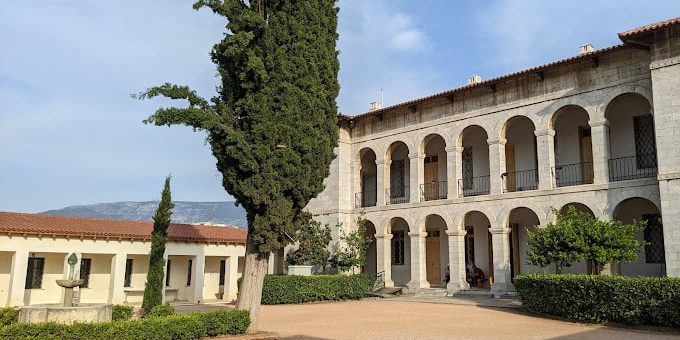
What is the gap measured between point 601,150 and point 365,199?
1208cm

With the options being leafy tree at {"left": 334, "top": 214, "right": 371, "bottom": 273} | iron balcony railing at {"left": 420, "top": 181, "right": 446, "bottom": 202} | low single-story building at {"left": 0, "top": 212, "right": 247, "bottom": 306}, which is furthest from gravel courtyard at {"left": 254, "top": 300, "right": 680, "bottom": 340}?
low single-story building at {"left": 0, "top": 212, "right": 247, "bottom": 306}

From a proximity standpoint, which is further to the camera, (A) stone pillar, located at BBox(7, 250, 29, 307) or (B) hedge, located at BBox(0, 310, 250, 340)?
(A) stone pillar, located at BBox(7, 250, 29, 307)

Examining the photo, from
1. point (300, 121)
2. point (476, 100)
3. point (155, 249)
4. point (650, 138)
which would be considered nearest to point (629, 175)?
point (650, 138)

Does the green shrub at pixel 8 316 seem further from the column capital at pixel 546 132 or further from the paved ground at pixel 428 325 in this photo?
the column capital at pixel 546 132

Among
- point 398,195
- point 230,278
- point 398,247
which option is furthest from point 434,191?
point 230,278

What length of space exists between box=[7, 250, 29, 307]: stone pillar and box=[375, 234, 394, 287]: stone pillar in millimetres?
14324

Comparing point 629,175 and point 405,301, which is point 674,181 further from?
point 405,301

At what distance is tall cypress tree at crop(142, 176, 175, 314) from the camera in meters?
18.5

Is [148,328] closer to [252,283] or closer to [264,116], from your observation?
[252,283]

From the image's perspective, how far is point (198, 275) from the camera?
25703 mm

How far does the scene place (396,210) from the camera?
23625mm

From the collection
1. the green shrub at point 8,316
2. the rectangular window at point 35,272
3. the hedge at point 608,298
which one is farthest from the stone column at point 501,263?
the rectangular window at point 35,272

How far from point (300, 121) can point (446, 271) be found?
48.3 feet

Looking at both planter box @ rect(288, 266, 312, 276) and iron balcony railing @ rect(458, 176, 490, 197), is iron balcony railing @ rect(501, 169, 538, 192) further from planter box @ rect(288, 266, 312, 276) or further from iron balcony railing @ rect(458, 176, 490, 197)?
planter box @ rect(288, 266, 312, 276)
